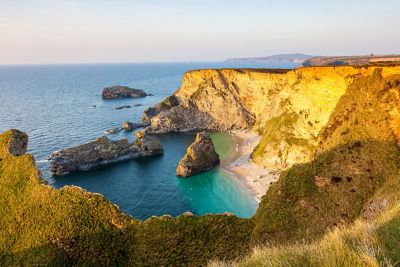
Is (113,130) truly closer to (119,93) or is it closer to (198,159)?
(198,159)

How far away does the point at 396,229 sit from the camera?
10922 mm

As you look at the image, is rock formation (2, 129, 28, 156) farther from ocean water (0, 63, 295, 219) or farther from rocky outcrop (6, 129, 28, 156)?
ocean water (0, 63, 295, 219)

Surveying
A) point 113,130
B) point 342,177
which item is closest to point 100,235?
point 342,177

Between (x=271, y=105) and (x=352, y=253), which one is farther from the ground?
(x=352, y=253)

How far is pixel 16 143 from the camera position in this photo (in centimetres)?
5225

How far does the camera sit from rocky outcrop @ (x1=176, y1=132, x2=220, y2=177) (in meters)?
72.1

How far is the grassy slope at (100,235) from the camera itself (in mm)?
32906

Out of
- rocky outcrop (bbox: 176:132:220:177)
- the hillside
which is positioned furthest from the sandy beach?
the hillside

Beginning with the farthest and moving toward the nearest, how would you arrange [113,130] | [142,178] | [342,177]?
[113,130] < [142,178] < [342,177]

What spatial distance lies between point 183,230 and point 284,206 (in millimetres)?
11744

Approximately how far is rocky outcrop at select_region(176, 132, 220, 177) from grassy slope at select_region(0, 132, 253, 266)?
113ft

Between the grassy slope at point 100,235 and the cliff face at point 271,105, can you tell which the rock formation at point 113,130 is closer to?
the cliff face at point 271,105

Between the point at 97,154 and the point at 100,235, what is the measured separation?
1878 inches

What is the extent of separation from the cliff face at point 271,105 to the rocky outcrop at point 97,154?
24.3 meters
